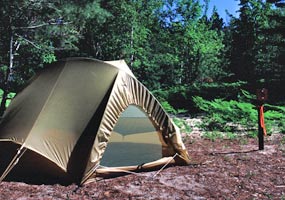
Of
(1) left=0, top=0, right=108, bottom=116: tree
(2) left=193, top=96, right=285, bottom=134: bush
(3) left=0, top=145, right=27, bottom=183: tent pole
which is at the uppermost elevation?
(1) left=0, top=0, right=108, bottom=116: tree

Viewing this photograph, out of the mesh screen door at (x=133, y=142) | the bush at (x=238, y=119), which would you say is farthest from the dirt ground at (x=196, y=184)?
the bush at (x=238, y=119)

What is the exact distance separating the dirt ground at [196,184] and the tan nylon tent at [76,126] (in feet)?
0.84

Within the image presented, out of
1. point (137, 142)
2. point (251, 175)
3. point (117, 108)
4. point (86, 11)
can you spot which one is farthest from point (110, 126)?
point (86, 11)

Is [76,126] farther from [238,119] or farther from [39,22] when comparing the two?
[39,22]

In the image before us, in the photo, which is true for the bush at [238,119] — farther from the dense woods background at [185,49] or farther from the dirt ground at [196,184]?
the dense woods background at [185,49]

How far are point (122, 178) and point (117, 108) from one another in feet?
3.51

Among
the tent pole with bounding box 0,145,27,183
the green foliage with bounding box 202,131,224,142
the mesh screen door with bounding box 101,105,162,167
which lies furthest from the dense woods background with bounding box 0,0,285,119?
the tent pole with bounding box 0,145,27,183

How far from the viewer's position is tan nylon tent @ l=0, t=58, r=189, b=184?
4.78 metres

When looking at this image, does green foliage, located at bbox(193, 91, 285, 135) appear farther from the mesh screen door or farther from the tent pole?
the tent pole

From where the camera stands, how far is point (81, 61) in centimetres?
571

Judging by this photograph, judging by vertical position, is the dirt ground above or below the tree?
below

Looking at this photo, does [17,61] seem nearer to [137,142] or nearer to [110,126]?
[137,142]

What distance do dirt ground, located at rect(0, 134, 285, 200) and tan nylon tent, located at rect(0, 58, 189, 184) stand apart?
0.26m

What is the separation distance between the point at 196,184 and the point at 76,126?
1.94 meters
